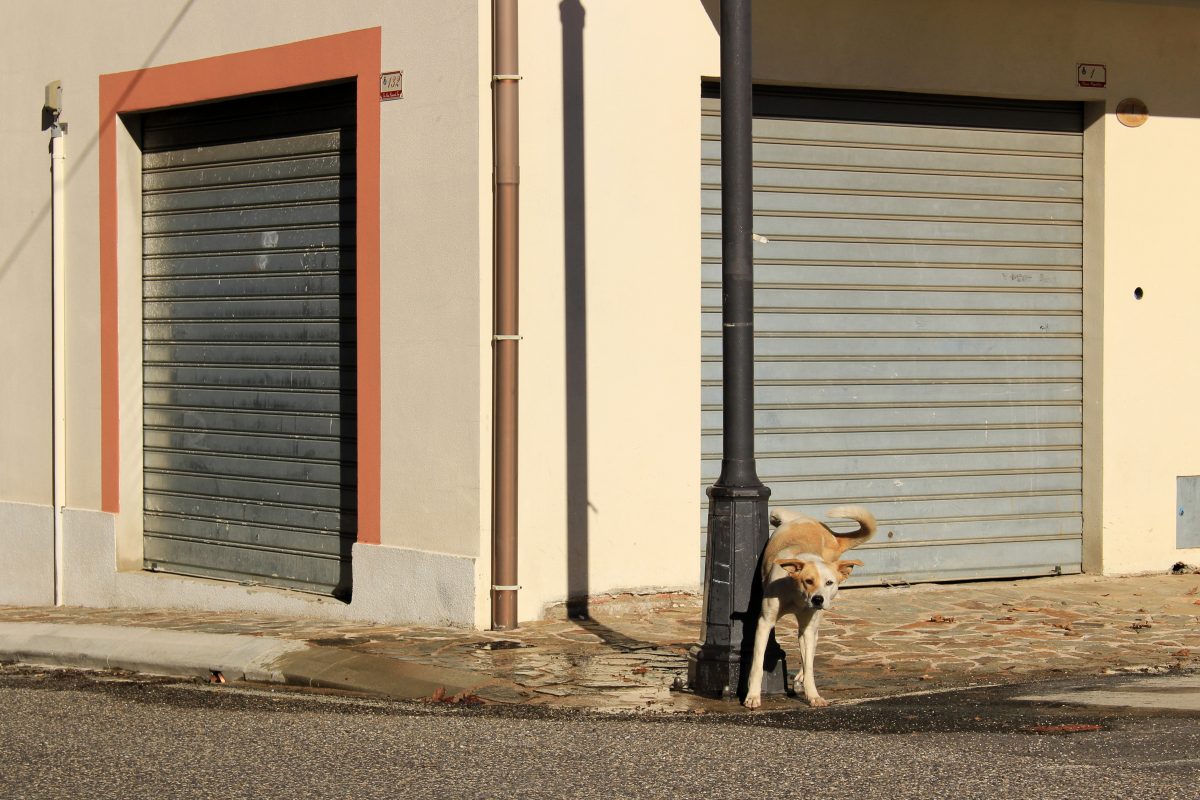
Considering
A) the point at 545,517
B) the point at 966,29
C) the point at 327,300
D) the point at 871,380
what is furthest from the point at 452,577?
the point at 966,29

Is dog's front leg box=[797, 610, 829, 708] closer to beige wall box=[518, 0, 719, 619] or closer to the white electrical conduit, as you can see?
beige wall box=[518, 0, 719, 619]

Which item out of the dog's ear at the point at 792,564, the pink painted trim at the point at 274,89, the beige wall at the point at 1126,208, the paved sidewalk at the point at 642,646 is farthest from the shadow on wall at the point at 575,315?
the dog's ear at the point at 792,564

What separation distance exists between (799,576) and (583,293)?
11.2 feet

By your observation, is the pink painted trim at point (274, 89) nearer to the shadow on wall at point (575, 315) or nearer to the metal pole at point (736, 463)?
the shadow on wall at point (575, 315)

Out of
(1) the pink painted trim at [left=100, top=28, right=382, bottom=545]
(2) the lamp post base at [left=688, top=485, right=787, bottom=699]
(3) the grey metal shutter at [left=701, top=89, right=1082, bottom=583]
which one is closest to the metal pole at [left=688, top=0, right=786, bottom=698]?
(2) the lamp post base at [left=688, top=485, right=787, bottom=699]

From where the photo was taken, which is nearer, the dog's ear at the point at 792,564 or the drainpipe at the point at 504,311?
the dog's ear at the point at 792,564

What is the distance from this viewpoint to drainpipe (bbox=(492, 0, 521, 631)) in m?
9.41

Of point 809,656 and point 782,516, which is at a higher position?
point 782,516

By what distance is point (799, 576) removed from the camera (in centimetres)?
696

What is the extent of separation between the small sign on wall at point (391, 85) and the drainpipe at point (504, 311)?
78cm

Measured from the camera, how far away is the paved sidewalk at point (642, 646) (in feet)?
26.0

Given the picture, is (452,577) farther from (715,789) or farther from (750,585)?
(715,789)

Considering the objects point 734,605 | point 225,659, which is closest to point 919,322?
point 734,605

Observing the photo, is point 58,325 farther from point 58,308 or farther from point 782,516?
point 782,516
